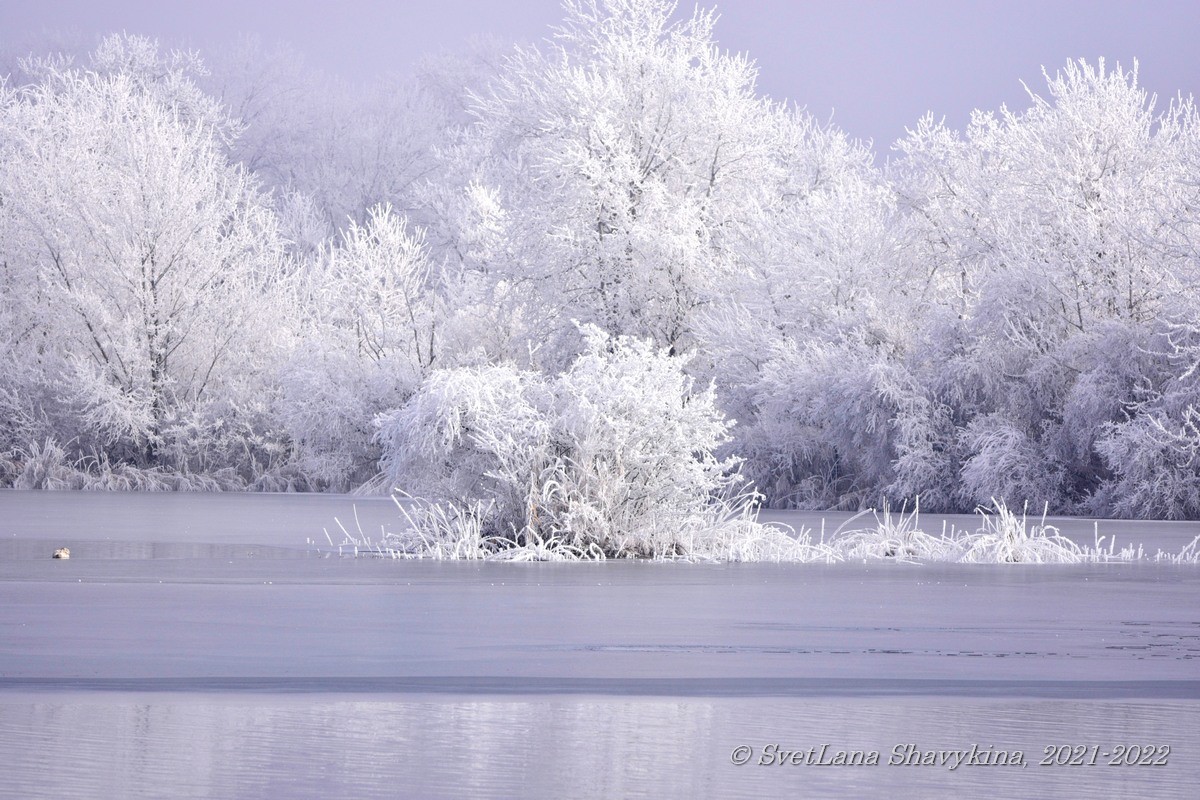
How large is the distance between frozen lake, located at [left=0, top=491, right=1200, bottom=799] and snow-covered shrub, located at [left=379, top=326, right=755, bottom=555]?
1.98 m

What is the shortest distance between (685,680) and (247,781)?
129 inches

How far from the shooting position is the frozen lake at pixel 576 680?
20.9 ft

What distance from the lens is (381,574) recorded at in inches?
636

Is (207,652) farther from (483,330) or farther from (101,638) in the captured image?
(483,330)

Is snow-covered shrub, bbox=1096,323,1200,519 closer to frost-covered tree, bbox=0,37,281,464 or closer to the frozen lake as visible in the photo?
the frozen lake

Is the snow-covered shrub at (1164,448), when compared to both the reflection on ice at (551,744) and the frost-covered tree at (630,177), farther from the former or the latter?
the reflection on ice at (551,744)

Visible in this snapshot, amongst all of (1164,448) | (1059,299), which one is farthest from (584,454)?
(1059,299)

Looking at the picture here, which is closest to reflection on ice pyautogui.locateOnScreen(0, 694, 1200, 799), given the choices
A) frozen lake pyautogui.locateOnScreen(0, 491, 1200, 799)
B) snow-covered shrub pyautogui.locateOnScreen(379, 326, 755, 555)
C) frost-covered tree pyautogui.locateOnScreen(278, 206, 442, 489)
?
frozen lake pyautogui.locateOnScreen(0, 491, 1200, 799)

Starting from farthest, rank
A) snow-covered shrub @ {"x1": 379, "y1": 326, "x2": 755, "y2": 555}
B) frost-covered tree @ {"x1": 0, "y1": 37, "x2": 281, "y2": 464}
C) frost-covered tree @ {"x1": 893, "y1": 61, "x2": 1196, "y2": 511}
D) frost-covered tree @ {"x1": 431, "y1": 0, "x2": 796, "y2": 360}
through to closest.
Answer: frost-covered tree @ {"x1": 0, "y1": 37, "x2": 281, "y2": 464}, frost-covered tree @ {"x1": 431, "y1": 0, "x2": 796, "y2": 360}, frost-covered tree @ {"x1": 893, "y1": 61, "x2": 1196, "y2": 511}, snow-covered shrub @ {"x1": 379, "y1": 326, "x2": 755, "y2": 555}

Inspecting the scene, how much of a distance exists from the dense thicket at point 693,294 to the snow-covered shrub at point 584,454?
2127 millimetres

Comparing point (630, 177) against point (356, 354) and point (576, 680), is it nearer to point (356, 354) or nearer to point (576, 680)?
point (356, 354)

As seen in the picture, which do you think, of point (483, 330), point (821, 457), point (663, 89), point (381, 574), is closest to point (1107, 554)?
point (381, 574)

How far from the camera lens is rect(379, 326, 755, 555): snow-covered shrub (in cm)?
1869

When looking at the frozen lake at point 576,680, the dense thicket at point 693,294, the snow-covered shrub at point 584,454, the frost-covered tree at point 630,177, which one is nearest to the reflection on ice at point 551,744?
the frozen lake at point 576,680
